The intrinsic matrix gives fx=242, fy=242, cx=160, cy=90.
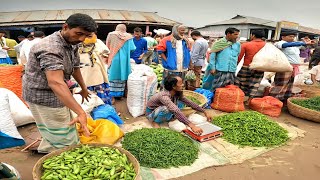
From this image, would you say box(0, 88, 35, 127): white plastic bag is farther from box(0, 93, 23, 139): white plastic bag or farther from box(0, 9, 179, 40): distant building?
box(0, 9, 179, 40): distant building

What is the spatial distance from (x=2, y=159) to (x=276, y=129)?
382 cm

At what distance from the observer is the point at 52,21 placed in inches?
483

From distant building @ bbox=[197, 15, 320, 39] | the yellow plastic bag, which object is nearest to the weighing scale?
the yellow plastic bag

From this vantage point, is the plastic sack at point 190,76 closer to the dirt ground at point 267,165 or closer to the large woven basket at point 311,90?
the large woven basket at point 311,90

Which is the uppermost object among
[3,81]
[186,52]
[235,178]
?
[186,52]

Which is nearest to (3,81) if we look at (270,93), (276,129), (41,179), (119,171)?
(41,179)

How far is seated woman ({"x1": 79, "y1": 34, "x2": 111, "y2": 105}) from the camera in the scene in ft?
13.5

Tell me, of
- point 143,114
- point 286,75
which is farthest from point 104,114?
point 286,75

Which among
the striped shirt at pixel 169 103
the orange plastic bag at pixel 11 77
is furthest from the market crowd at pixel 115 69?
the orange plastic bag at pixel 11 77

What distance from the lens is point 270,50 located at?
460cm

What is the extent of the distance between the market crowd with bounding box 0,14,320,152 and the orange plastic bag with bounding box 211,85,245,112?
34cm

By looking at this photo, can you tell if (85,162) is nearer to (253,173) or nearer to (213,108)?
(253,173)

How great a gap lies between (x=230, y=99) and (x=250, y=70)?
93 centimetres

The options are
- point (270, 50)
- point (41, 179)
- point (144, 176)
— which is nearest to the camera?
point (41, 179)
